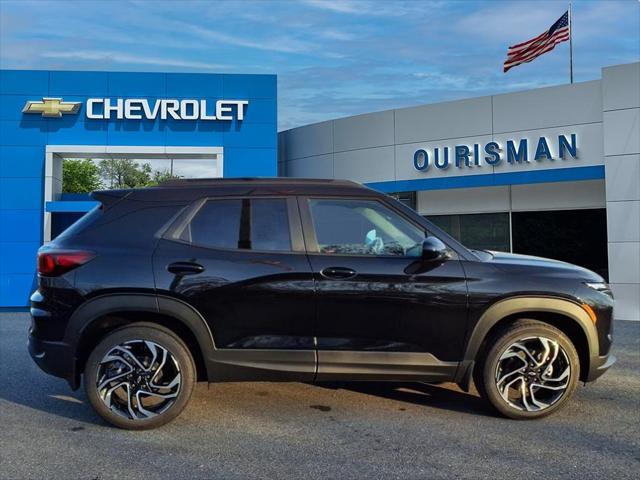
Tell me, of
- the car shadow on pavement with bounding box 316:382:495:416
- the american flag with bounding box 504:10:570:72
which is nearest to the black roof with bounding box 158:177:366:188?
the car shadow on pavement with bounding box 316:382:495:416

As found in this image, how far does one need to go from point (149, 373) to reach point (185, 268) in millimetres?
840

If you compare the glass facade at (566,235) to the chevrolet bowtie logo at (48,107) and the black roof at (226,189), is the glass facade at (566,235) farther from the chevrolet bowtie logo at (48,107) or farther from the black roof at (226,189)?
the chevrolet bowtie logo at (48,107)

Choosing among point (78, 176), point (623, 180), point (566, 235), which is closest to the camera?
point (623, 180)

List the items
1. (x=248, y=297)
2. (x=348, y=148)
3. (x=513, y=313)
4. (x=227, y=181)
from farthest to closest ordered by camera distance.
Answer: (x=348, y=148) < (x=227, y=181) < (x=513, y=313) < (x=248, y=297)

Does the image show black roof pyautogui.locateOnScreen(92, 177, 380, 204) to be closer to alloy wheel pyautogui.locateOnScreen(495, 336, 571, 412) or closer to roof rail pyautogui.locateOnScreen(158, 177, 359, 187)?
roof rail pyautogui.locateOnScreen(158, 177, 359, 187)

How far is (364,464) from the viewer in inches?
154

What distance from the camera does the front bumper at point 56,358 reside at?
14.8 feet

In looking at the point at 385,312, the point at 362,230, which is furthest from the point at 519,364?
the point at 362,230

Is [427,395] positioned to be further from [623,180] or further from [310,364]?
[623,180]

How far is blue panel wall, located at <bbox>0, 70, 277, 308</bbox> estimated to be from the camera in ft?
49.0

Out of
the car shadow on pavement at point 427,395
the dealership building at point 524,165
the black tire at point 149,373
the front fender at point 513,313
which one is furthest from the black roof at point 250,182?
the dealership building at point 524,165

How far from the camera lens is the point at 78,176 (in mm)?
42469

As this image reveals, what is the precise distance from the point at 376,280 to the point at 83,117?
1284 centimetres

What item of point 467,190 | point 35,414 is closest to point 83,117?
point 467,190
